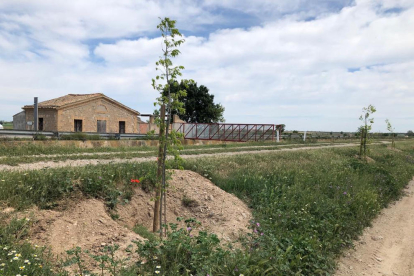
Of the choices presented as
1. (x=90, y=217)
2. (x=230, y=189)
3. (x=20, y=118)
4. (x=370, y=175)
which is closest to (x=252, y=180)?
(x=230, y=189)

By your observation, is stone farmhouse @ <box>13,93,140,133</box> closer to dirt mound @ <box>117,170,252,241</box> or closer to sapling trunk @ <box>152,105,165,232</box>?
dirt mound @ <box>117,170,252,241</box>

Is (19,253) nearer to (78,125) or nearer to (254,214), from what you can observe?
(254,214)

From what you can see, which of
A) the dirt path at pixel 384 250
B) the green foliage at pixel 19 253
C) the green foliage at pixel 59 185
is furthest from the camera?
the dirt path at pixel 384 250

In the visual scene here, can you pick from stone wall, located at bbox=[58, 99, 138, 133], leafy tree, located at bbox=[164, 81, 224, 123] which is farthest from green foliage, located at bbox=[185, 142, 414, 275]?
leafy tree, located at bbox=[164, 81, 224, 123]

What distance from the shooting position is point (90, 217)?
4.54m

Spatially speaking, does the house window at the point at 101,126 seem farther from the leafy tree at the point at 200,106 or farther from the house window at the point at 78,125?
the leafy tree at the point at 200,106

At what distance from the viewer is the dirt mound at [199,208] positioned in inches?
204

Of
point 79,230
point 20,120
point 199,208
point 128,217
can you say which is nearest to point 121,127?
point 20,120

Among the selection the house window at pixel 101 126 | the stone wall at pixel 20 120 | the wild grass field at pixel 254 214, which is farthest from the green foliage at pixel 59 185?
the stone wall at pixel 20 120

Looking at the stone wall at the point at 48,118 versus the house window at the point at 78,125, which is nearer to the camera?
the stone wall at the point at 48,118

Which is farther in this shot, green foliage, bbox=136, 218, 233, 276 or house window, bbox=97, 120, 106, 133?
house window, bbox=97, 120, 106, 133

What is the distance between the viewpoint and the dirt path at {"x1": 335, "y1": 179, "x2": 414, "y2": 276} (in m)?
5.00

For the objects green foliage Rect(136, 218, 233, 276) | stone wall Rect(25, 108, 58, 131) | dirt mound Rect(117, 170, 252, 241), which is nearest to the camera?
green foliage Rect(136, 218, 233, 276)

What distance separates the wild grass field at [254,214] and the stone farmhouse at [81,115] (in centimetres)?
2029
